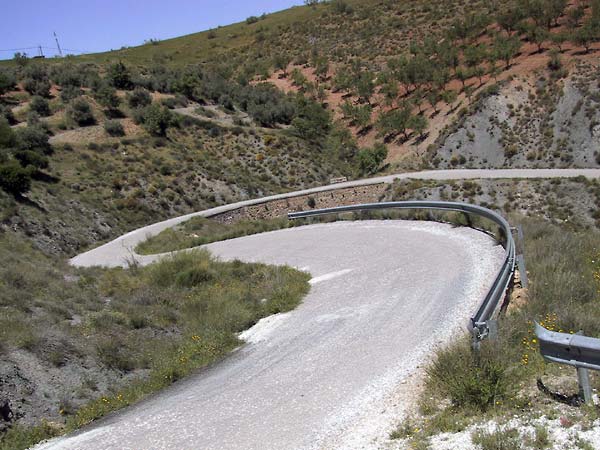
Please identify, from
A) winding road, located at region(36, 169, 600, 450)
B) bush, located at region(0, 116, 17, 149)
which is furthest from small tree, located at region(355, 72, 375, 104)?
winding road, located at region(36, 169, 600, 450)

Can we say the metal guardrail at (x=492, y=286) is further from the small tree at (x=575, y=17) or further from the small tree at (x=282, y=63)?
the small tree at (x=282, y=63)

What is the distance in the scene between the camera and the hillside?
441 inches

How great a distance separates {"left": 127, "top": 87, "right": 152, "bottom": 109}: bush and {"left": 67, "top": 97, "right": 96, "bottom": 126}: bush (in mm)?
5159

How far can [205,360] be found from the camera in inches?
382

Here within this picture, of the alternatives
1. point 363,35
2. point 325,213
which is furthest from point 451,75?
point 325,213

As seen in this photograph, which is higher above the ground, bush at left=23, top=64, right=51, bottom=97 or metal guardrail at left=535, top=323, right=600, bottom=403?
bush at left=23, top=64, right=51, bottom=97

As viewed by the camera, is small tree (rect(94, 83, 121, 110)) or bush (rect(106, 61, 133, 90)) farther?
bush (rect(106, 61, 133, 90))

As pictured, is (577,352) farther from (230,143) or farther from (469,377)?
(230,143)

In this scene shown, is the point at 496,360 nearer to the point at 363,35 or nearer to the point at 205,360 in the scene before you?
the point at 205,360

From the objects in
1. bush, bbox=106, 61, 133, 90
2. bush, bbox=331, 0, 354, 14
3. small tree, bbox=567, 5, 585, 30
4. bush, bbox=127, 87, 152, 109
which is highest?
bush, bbox=331, 0, 354, 14

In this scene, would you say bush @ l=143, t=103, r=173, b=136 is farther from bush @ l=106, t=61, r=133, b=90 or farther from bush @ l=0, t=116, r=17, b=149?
bush @ l=0, t=116, r=17, b=149

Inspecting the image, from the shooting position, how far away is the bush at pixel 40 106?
4900 cm

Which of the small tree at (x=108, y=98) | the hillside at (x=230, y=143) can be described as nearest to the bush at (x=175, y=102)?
the hillside at (x=230, y=143)

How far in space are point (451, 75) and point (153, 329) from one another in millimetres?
55370
